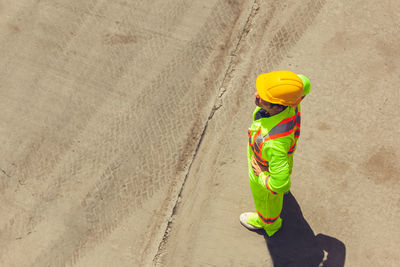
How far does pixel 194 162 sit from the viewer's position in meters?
5.16

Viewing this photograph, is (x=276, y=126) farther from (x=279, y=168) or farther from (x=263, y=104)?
(x=279, y=168)

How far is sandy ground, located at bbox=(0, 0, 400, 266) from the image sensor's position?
15.6 feet

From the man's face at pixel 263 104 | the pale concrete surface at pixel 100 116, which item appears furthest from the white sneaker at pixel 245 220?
the man's face at pixel 263 104

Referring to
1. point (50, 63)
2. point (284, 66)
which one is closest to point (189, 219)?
point (284, 66)

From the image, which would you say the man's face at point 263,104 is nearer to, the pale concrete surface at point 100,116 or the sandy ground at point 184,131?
the sandy ground at point 184,131

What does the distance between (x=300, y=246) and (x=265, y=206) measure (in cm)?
91

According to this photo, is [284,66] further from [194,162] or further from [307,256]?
[307,256]

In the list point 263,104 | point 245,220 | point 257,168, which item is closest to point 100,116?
point 245,220

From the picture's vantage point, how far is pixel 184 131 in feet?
17.4

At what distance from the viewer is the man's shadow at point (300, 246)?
15.1ft

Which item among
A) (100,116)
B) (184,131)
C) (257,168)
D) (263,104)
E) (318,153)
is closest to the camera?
(263,104)

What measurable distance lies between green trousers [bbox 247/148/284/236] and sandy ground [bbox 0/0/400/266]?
24cm

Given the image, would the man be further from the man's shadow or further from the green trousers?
the man's shadow

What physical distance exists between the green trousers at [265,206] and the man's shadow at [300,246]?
0.53ft
